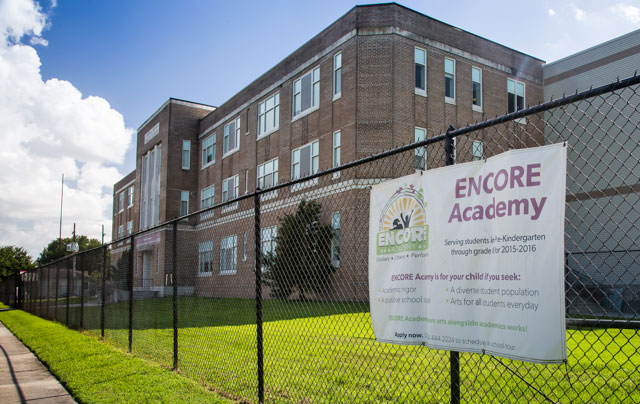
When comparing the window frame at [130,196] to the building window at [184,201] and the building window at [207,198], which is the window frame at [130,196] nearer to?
the building window at [184,201]

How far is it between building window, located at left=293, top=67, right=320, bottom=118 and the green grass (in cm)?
1781

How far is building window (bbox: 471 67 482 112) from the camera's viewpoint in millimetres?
26406

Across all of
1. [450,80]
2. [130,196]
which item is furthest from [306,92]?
[130,196]

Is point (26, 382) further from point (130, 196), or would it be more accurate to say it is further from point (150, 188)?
point (130, 196)

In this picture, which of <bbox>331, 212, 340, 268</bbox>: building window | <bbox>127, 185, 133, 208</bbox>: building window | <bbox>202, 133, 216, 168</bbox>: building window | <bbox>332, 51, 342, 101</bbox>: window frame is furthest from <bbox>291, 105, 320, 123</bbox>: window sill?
<bbox>127, 185, 133, 208</bbox>: building window

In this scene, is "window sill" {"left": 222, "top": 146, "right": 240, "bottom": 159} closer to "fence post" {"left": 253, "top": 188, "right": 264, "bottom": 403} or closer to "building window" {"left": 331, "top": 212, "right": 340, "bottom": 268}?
"building window" {"left": 331, "top": 212, "right": 340, "bottom": 268}

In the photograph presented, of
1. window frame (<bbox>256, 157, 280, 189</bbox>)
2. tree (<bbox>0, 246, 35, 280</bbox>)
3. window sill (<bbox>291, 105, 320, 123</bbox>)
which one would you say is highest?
window sill (<bbox>291, 105, 320, 123</bbox>)

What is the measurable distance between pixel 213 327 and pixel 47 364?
4.16m

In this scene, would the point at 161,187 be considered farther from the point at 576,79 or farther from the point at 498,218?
the point at 498,218

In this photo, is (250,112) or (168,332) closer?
(168,332)

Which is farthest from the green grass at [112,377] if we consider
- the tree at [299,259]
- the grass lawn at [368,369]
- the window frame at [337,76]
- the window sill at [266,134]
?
the window sill at [266,134]

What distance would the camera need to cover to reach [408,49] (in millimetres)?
24047

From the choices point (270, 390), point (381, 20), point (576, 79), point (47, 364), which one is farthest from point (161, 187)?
point (270, 390)

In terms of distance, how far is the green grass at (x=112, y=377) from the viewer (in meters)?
6.12
